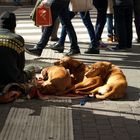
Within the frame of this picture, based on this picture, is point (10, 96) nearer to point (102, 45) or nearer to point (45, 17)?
point (45, 17)

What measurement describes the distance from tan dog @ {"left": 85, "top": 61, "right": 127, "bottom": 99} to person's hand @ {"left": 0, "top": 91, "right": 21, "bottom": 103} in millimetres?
967

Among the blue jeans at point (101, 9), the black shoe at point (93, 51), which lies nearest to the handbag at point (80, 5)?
the blue jeans at point (101, 9)

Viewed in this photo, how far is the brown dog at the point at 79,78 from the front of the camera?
6609 mm

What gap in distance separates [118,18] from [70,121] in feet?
15.2

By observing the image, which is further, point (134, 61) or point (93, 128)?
point (134, 61)

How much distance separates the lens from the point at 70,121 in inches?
217

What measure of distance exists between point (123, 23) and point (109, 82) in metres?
3.46

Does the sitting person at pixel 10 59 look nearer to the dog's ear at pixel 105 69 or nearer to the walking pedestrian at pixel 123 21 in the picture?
the dog's ear at pixel 105 69

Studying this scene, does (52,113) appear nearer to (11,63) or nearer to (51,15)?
(11,63)

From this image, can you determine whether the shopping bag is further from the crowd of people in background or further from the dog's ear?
the dog's ear

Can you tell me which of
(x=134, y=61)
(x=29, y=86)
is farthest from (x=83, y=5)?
(x=29, y=86)

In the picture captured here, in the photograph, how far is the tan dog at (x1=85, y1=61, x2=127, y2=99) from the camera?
6344 millimetres

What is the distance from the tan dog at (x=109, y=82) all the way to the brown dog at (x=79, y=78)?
84 mm

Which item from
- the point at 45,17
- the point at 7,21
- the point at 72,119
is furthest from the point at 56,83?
the point at 45,17
